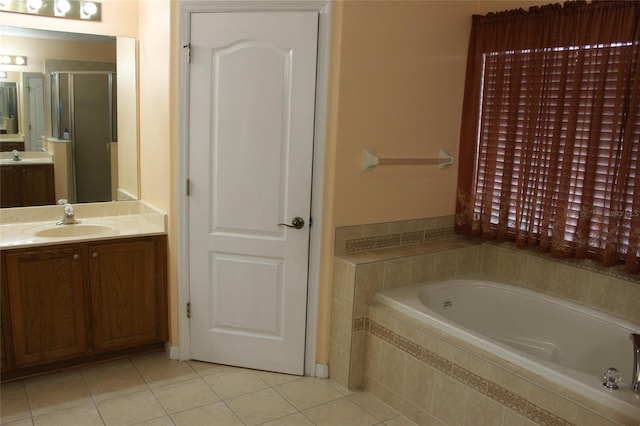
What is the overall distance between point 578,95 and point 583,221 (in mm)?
651

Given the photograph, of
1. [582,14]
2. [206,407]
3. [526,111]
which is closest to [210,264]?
[206,407]

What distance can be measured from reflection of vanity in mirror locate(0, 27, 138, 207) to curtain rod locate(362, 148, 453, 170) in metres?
1.49

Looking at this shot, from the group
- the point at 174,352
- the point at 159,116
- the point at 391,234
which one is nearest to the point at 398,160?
the point at 391,234

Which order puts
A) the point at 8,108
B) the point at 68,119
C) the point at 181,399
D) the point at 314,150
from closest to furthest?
the point at 181,399 < the point at 314,150 < the point at 8,108 < the point at 68,119

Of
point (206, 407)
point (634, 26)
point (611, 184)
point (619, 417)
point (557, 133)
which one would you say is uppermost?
point (634, 26)

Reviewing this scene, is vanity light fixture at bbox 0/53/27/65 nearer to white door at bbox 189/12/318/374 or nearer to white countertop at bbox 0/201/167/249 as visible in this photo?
white countertop at bbox 0/201/167/249

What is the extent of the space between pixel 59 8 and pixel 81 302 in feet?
5.62

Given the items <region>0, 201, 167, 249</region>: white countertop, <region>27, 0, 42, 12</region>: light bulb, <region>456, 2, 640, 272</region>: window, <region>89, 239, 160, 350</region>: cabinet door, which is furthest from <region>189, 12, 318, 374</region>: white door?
<region>456, 2, 640, 272</region>: window

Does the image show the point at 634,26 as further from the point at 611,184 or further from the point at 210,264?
the point at 210,264

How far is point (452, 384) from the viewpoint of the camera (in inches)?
96.5

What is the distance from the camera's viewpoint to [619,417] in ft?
6.28

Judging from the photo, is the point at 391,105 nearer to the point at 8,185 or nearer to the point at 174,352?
the point at 174,352

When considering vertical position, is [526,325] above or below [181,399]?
above

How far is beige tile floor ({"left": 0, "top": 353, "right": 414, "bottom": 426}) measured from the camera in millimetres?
2602
